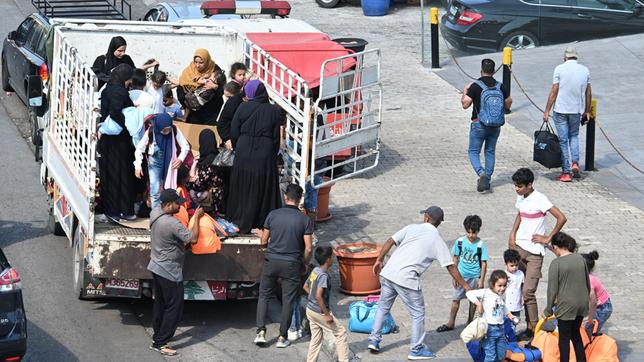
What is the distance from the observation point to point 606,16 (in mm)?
24328

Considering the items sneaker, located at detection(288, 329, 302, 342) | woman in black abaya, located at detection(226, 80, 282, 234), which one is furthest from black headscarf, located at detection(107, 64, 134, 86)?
sneaker, located at detection(288, 329, 302, 342)

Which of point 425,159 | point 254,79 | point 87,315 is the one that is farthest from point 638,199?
point 87,315

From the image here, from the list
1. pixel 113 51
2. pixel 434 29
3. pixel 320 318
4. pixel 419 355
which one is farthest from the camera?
pixel 434 29

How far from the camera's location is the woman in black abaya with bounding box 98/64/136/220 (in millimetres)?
12906

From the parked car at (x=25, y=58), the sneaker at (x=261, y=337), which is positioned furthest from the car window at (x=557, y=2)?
the sneaker at (x=261, y=337)

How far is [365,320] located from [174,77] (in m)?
4.55

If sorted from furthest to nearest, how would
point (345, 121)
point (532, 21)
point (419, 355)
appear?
1. point (532, 21)
2. point (345, 121)
3. point (419, 355)

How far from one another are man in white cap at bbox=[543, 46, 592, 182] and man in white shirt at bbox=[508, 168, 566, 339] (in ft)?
15.0

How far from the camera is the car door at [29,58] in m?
19.6

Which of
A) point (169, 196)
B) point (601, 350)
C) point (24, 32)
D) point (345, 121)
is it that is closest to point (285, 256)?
point (169, 196)

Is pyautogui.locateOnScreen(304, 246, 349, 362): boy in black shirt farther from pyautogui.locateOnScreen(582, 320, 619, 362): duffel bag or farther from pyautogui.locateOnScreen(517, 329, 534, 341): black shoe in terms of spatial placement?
pyautogui.locateOnScreen(582, 320, 619, 362): duffel bag

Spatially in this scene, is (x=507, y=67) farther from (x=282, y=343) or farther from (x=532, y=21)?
(x=282, y=343)

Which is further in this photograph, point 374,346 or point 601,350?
point 374,346

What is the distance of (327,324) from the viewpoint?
11469mm
